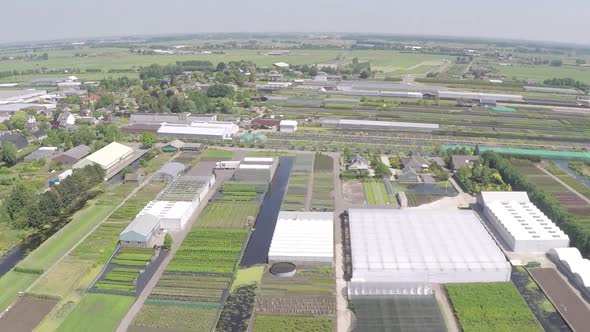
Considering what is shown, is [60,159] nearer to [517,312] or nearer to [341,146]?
[341,146]

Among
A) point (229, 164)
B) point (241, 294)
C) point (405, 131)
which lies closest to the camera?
point (241, 294)

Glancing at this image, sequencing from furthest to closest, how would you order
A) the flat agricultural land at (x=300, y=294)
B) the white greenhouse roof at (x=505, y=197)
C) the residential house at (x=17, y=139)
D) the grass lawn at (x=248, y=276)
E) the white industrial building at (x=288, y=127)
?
the white industrial building at (x=288, y=127) < the residential house at (x=17, y=139) < the white greenhouse roof at (x=505, y=197) < the grass lawn at (x=248, y=276) < the flat agricultural land at (x=300, y=294)

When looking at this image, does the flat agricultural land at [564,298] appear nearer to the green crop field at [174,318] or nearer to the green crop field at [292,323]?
the green crop field at [292,323]

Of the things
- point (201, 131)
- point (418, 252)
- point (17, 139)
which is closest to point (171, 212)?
point (418, 252)

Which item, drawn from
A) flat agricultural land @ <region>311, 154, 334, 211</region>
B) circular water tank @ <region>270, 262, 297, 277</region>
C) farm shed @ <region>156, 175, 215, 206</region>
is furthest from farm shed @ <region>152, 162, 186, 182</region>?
circular water tank @ <region>270, 262, 297, 277</region>

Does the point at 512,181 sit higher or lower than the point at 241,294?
higher

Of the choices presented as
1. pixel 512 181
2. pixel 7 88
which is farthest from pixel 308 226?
pixel 7 88

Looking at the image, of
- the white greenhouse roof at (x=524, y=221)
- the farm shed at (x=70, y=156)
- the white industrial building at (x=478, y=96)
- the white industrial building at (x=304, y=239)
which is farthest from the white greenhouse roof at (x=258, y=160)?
the white industrial building at (x=478, y=96)
